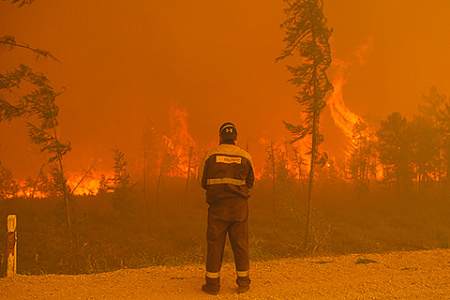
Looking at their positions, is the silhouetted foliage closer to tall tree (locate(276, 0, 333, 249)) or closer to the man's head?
tall tree (locate(276, 0, 333, 249))

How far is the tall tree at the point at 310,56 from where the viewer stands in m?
20.7

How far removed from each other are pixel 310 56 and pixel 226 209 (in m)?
17.4

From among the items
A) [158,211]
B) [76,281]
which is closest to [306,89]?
[76,281]

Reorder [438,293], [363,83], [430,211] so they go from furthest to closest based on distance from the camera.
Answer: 1. [363,83]
2. [430,211]
3. [438,293]

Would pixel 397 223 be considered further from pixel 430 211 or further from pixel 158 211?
pixel 158 211

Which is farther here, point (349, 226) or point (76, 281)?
point (349, 226)

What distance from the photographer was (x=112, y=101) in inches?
6944

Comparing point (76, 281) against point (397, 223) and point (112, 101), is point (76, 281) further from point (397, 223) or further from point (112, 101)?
point (112, 101)

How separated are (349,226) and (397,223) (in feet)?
19.1

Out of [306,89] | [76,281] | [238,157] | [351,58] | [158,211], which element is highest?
[351,58]

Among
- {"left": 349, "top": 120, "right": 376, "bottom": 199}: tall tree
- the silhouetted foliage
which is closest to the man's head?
the silhouetted foliage

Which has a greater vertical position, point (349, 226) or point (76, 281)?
point (76, 281)

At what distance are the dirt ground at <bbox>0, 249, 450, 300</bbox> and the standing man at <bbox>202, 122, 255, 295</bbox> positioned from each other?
330 mm

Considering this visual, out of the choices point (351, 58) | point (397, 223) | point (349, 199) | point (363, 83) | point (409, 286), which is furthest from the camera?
point (351, 58)
